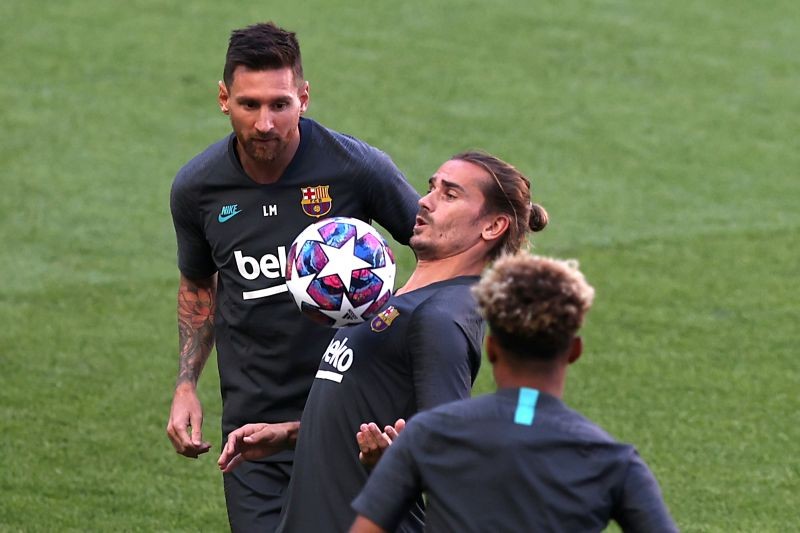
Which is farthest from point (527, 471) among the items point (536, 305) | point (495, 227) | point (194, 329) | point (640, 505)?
point (194, 329)

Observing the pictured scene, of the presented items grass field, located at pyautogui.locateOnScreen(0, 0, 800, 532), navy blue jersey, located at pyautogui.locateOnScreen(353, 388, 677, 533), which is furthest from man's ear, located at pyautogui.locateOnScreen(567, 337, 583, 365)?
grass field, located at pyautogui.locateOnScreen(0, 0, 800, 532)

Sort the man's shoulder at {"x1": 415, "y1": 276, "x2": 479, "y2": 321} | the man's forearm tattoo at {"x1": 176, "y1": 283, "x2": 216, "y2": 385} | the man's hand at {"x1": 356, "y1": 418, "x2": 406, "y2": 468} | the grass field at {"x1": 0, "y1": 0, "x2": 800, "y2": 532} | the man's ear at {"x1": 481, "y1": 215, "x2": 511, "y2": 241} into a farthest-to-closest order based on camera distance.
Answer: the grass field at {"x1": 0, "y1": 0, "x2": 800, "y2": 532} < the man's forearm tattoo at {"x1": 176, "y1": 283, "x2": 216, "y2": 385} < the man's ear at {"x1": 481, "y1": 215, "x2": 511, "y2": 241} < the man's shoulder at {"x1": 415, "y1": 276, "x2": 479, "y2": 321} < the man's hand at {"x1": 356, "y1": 418, "x2": 406, "y2": 468}

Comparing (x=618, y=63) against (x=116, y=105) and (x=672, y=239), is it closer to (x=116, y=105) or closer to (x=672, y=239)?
(x=672, y=239)

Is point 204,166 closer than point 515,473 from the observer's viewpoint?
No

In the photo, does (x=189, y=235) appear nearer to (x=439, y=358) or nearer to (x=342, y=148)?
(x=342, y=148)

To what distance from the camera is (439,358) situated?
4.02 m

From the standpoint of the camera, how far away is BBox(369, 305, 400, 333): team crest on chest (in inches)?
169

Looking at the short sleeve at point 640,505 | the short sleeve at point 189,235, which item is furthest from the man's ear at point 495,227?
the short sleeve at point 189,235

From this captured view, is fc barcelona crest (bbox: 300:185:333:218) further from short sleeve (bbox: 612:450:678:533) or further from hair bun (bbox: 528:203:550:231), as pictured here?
short sleeve (bbox: 612:450:678:533)

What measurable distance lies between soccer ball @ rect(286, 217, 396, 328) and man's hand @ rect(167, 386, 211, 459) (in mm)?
814

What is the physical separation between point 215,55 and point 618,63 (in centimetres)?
436

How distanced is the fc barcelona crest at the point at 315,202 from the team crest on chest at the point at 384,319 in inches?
32.8

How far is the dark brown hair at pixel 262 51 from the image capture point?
16.5ft

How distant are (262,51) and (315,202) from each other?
58 cm
